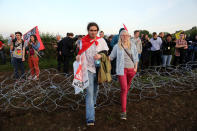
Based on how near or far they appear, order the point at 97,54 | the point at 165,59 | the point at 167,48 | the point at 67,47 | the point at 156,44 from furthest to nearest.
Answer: the point at 156,44, the point at 165,59, the point at 167,48, the point at 67,47, the point at 97,54

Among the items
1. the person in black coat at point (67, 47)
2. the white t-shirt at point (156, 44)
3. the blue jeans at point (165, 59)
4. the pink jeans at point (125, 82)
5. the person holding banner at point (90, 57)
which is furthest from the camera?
the white t-shirt at point (156, 44)

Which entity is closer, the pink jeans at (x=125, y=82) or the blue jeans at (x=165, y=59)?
the pink jeans at (x=125, y=82)

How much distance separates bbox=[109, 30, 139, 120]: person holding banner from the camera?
2.88m

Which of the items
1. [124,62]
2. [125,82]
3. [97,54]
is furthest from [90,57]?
[125,82]

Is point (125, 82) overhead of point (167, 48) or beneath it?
beneath

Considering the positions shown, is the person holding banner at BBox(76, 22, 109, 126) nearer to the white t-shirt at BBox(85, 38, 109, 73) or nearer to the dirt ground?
the white t-shirt at BBox(85, 38, 109, 73)

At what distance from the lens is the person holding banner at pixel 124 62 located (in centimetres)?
288

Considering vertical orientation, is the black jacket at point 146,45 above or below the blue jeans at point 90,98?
above

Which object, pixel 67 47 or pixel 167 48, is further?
pixel 167 48

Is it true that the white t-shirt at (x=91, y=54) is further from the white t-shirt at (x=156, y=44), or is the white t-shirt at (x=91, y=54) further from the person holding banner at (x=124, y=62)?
the white t-shirt at (x=156, y=44)

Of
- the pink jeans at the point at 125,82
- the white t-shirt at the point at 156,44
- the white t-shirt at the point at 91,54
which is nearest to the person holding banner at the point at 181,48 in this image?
the white t-shirt at the point at 156,44

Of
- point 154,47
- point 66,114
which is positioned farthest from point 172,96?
point 154,47

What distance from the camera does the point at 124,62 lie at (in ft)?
9.75

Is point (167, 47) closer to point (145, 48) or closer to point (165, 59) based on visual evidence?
point (165, 59)
